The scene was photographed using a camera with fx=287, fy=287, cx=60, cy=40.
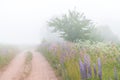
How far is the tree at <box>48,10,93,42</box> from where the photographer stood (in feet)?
73.0

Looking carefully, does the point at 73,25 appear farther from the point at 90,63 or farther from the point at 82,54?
the point at 90,63

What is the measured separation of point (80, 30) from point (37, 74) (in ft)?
30.2

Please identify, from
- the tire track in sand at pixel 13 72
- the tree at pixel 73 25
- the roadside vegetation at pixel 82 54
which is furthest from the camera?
the tree at pixel 73 25

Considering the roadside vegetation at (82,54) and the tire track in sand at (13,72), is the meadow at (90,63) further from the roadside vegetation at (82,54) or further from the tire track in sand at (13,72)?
the tire track in sand at (13,72)

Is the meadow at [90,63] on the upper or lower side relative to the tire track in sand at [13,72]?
upper

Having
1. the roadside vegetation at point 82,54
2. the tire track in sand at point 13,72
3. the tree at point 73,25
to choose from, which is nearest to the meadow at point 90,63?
the roadside vegetation at point 82,54

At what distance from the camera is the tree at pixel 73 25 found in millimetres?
22248

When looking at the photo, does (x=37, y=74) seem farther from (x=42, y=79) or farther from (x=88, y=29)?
(x=88, y=29)

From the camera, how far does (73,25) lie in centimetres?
2223

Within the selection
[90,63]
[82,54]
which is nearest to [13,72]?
[82,54]

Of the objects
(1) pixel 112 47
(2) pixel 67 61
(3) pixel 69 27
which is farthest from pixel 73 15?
(2) pixel 67 61

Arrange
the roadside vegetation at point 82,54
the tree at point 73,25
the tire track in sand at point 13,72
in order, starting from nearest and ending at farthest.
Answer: the roadside vegetation at point 82,54 → the tire track in sand at point 13,72 → the tree at point 73,25

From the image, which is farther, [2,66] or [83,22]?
[83,22]

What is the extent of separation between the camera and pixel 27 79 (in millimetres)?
12773
